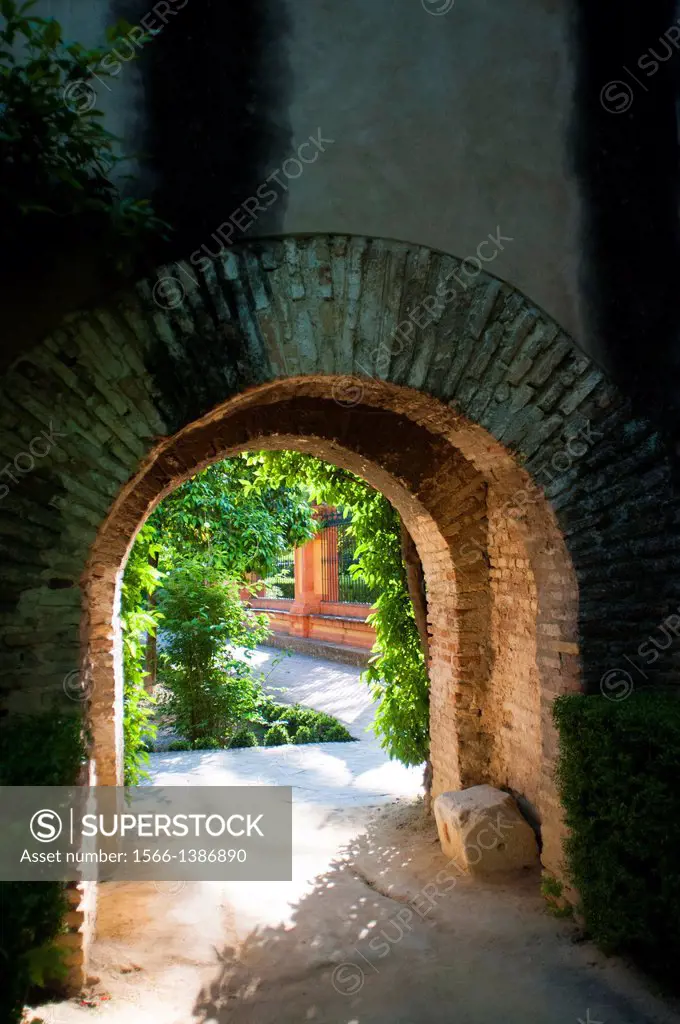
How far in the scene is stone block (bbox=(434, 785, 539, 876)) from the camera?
455cm

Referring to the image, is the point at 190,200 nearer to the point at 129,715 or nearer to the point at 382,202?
the point at 382,202

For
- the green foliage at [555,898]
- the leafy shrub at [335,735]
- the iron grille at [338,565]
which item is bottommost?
the leafy shrub at [335,735]

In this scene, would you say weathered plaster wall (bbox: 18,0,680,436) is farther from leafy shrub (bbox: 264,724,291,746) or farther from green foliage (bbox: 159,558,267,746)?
leafy shrub (bbox: 264,724,291,746)

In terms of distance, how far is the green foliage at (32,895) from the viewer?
7.47 feet

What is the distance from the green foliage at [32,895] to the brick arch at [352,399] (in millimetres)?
168

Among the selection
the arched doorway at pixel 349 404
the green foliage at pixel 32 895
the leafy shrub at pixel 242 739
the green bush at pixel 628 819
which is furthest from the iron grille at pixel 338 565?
the green foliage at pixel 32 895

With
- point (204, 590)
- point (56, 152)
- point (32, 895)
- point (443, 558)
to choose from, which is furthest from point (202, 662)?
point (56, 152)

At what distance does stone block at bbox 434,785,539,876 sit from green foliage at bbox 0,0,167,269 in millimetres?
3772

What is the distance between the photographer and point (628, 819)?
331cm

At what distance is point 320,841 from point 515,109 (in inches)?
202

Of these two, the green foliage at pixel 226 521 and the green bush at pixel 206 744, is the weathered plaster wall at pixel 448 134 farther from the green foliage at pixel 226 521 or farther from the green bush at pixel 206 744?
the green bush at pixel 206 744

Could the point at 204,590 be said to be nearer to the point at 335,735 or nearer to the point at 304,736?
the point at 304,736

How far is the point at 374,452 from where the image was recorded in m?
5.21

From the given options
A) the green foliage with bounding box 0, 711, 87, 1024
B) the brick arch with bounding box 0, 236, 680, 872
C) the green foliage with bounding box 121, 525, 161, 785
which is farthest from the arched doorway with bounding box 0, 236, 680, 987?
the green foliage with bounding box 121, 525, 161, 785
